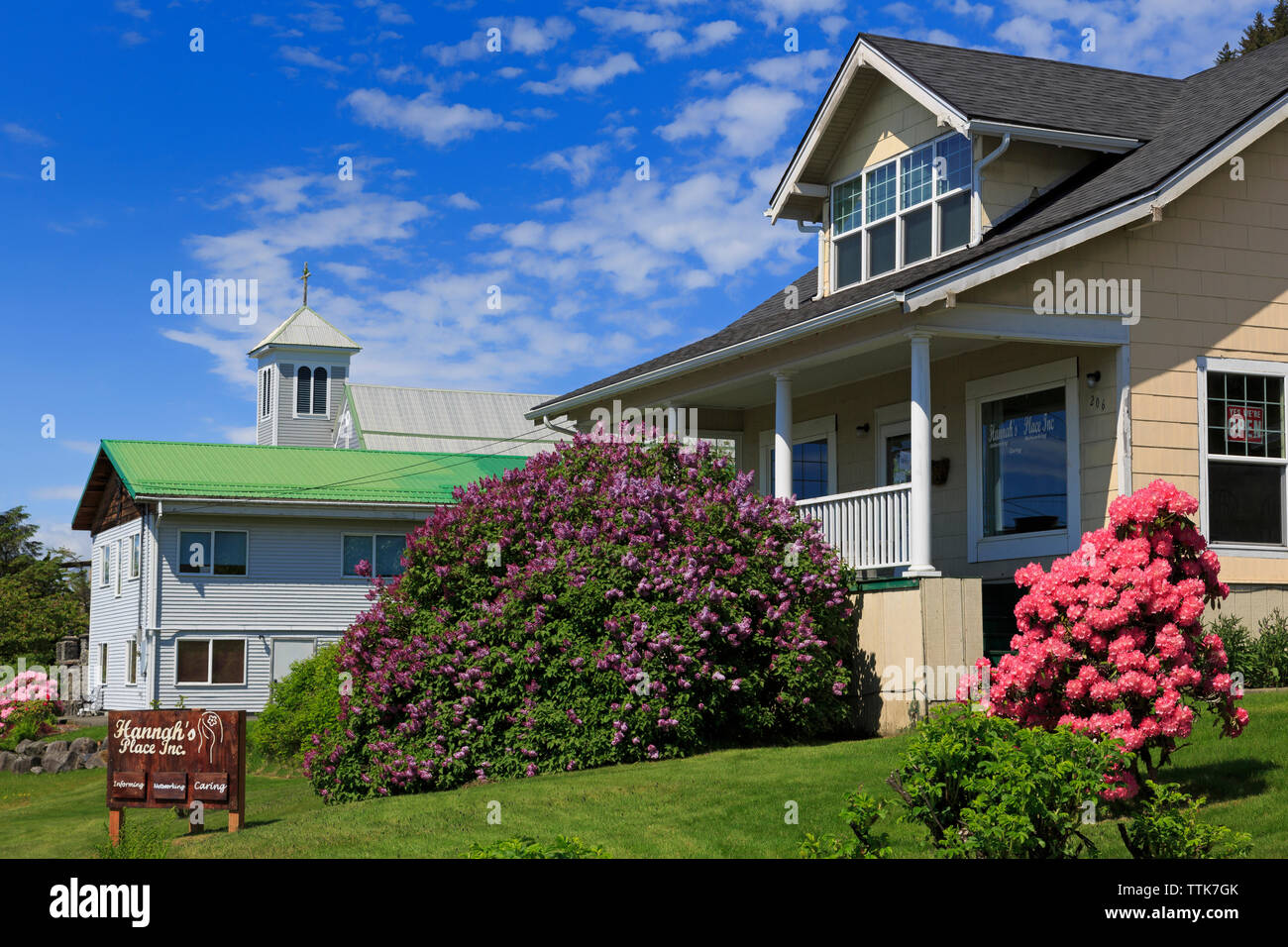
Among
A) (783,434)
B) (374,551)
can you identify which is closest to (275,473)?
(374,551)

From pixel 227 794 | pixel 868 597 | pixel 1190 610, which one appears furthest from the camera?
pixel 868 597

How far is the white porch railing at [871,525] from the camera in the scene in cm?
1434

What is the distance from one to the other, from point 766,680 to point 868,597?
1577 mm

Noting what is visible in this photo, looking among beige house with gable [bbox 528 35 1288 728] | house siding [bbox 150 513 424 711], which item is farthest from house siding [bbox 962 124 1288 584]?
house siding [bbox 150 513 424 711]

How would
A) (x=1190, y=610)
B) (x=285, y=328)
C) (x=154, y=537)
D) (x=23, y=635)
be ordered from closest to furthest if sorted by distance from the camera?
(x=1190, y=610)
(x=154, y=537)
(x=23, y=635)
(x=285, y=328)

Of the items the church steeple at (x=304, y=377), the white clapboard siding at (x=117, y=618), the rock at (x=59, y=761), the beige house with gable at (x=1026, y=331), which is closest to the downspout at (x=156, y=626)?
the white clapboard siding at (x=117, y=618)

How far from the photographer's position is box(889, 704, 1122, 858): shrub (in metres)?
6.32

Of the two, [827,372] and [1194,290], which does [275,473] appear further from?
[1194,290]

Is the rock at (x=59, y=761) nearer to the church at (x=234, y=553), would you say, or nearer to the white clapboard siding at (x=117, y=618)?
the church at (x=234, y=553)

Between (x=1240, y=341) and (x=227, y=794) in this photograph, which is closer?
(x=227, y=794)

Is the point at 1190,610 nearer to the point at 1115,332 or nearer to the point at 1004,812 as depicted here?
the point at 1004,812

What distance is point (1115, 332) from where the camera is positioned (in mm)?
14109

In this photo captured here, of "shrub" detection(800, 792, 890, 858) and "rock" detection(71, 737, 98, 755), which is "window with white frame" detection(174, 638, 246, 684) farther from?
"shrub" detection(800, 792, 890, 858)
